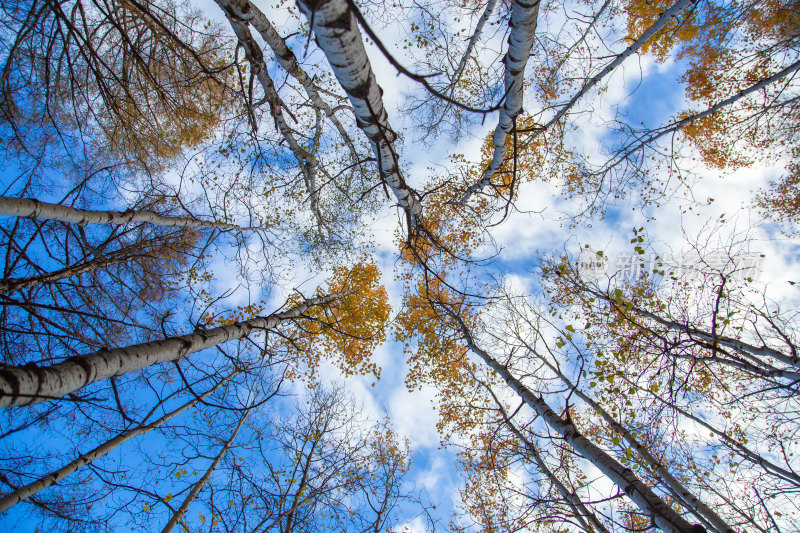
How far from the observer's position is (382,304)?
10.9 m

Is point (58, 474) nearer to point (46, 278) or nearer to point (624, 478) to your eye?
point (46, 278)

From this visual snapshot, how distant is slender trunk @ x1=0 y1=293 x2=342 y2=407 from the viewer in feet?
5.61

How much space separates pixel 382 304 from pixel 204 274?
18.7 ft

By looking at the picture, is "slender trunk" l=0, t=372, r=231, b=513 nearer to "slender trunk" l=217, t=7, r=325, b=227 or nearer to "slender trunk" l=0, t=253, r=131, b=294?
"slender trunk" l=0, t=253, r=131, b=294

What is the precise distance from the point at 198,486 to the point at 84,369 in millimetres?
4163

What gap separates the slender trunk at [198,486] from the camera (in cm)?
427

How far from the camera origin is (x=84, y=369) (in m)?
2.08

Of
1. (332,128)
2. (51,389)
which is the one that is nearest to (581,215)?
(332,128)

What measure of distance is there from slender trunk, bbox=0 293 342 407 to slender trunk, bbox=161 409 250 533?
125 inches

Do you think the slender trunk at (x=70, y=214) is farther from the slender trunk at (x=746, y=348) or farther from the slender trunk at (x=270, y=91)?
the slender trunk at (x=746, y=348)

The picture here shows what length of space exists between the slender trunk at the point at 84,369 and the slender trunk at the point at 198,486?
317 centimetres

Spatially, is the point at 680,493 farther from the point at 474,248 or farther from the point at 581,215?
the point at 474,248

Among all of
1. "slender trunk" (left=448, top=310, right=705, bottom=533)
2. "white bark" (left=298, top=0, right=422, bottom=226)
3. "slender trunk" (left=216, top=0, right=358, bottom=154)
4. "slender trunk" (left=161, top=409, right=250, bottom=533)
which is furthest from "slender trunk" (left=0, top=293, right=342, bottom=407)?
"slender trunk" (left=448, top=310, right=705, bottom=533)

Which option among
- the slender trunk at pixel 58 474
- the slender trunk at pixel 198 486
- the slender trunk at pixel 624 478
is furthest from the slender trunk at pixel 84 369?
the slender trunk at pixel 624 478
